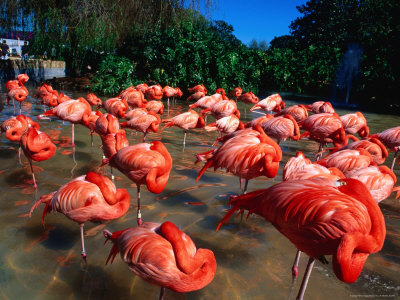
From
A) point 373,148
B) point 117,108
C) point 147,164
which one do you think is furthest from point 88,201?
point 117,108

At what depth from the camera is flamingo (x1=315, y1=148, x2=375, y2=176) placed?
3.22m

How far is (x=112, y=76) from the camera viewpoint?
11.9 m

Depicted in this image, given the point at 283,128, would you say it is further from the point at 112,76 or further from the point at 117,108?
the point at 112,76

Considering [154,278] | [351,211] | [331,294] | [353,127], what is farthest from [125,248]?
[353,127]

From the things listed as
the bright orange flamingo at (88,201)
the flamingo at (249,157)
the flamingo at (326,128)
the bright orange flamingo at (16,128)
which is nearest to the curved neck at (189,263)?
the bright orange flamingo at (88,201)

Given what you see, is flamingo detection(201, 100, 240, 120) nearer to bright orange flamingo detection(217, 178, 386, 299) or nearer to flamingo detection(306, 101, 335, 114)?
flamingo detection(306, 101, 335, 114)

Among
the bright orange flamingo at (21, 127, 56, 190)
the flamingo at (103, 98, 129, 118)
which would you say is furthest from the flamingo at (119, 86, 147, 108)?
the bright orange flamingo at (21, 127, 56, 190)

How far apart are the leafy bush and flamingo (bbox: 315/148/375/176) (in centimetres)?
980

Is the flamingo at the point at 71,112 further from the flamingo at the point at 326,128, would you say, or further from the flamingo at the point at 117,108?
the flamingo at the point at 326,128

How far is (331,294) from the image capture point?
2.17 metres

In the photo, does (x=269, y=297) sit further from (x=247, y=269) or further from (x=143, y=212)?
(x=143, y=212)

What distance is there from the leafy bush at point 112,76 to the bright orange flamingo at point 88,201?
9700 mm

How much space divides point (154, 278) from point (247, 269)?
3.14 feet

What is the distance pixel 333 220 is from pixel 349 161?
6.20 ft
